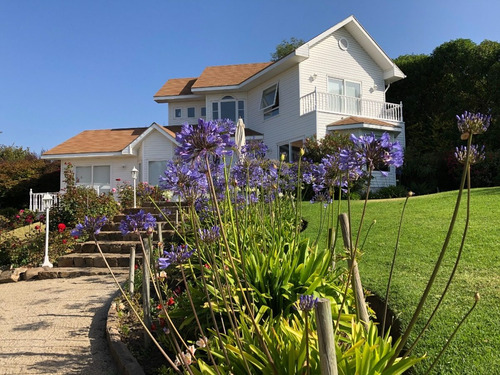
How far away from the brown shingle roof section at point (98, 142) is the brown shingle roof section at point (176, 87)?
9.60ft

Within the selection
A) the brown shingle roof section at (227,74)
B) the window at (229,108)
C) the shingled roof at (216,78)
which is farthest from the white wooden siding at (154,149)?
the brown shingle roof section at (227,74)

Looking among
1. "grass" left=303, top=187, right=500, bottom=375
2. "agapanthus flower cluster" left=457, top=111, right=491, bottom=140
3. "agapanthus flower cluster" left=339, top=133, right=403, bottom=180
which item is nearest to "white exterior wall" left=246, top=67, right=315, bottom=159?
"grass" left=303, top=187, right=500, bottom=375

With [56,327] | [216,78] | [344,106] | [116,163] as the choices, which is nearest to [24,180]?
[116,163]

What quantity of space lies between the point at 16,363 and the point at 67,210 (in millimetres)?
8013

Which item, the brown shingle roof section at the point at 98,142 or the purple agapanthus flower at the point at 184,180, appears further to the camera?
the brown shingle roof section at the point at 98,142

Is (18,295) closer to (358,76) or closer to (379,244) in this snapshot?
(379,244)

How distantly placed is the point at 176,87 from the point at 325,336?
24.6 m

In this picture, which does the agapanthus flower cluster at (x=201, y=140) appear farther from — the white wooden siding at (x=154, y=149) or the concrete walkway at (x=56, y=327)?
the white wooden siding at (x=154, y=149)

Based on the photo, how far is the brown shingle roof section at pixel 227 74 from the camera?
69.8ft

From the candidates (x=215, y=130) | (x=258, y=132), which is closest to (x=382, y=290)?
(x=215, y=130)

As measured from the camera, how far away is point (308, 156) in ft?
52.2

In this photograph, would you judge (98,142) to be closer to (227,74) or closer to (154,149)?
(154,149)

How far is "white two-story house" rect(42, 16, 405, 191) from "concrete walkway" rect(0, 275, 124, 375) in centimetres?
1120

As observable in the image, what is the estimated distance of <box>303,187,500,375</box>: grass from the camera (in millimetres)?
2654
